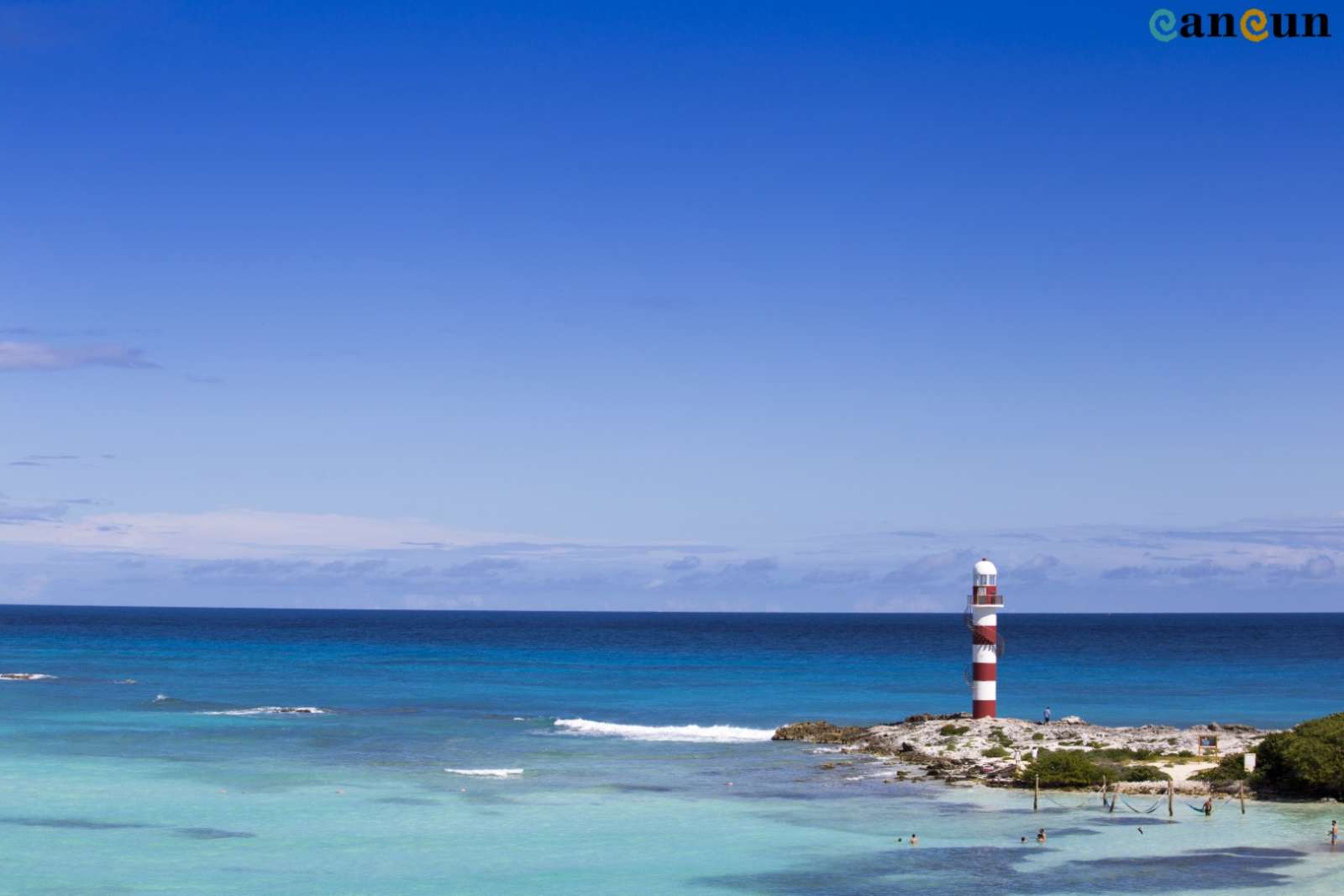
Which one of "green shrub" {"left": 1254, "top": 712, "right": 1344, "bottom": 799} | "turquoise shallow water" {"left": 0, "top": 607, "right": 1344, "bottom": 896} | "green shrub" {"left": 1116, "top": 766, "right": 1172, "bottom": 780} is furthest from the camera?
"green shrub" {"left": 1116, "top": 766, "right": 1172, "bottom": 780}

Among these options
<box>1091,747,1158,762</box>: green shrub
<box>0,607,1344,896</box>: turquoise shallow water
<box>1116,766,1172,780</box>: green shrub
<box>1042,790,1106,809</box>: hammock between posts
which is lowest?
<box>0,607,1344,896</box>: turquoise shallow water

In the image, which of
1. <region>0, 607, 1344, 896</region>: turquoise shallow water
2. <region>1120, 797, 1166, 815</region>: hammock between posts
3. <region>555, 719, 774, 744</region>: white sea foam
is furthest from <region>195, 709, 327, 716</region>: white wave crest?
<region>1120, 797, 1166, 815</region>: hammock between posts

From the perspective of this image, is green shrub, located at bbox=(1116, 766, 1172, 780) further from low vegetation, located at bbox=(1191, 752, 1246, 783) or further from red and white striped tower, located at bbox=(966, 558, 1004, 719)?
red and white striped tower, located at bbox=(966, 558, 1004, 719)

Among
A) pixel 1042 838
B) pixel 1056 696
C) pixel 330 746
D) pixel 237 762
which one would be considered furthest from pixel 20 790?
pixel 1056 696

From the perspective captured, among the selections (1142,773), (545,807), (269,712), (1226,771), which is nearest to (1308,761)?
(1226,771)

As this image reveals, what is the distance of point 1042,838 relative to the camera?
41812 mm

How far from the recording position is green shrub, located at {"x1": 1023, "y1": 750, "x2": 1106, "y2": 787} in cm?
5081

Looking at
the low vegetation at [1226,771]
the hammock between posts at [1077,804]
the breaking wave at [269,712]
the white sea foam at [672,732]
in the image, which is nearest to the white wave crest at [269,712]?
the breaking wave at [269,712]

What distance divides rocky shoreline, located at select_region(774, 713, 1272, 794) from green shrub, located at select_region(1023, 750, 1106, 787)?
0.59 m

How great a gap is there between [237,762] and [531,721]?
20.9 metres

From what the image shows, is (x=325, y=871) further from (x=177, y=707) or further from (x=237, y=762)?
(x=177, y=707)

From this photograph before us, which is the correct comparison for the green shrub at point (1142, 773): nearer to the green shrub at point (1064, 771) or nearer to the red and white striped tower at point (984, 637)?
the green shrub at point (1064, 771)

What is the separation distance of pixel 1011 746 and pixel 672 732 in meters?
20.3

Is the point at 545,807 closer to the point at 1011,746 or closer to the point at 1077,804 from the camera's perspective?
the point at 1077,804
